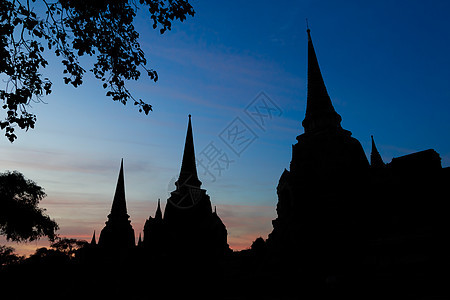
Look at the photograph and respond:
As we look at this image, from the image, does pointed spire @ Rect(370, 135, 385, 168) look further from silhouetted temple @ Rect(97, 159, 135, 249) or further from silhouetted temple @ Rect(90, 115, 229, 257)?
silhouetted temple @ Rect(97, 159, 135, 249)

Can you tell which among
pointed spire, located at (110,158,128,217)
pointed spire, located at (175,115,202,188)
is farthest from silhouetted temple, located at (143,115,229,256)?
→ pointed spire, located at (110,158,128,217)

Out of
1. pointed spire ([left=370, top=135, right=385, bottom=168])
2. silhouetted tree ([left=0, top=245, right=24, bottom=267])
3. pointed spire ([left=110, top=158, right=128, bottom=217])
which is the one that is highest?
pointed spire ([left=370, top=135, right=385, bottom=168])

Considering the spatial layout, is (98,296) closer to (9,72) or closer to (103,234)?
(103,234)

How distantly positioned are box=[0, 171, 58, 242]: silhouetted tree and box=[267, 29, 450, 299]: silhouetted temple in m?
23.2

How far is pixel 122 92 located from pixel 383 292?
1407 cm

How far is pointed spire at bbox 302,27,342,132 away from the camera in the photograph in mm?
22953

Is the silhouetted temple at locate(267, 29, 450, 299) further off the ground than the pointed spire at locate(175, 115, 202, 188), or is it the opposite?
the pointed spire at locate(175, 115, 202, 188)

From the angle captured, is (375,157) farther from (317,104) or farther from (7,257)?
(7,257)

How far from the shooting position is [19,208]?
25.8 metres

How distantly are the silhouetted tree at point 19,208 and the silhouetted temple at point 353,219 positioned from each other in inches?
914

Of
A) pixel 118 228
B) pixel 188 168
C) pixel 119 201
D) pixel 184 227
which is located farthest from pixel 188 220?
pixel 119 201

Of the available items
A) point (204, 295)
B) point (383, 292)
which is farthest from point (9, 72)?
point (204, 295)

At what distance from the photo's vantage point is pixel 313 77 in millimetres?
26109

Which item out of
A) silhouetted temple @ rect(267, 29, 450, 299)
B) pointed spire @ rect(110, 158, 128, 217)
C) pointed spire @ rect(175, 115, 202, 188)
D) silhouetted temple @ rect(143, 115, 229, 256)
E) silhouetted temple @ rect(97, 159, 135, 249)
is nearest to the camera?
silhouetted temple @ rect(267, 29, 450, 299)
